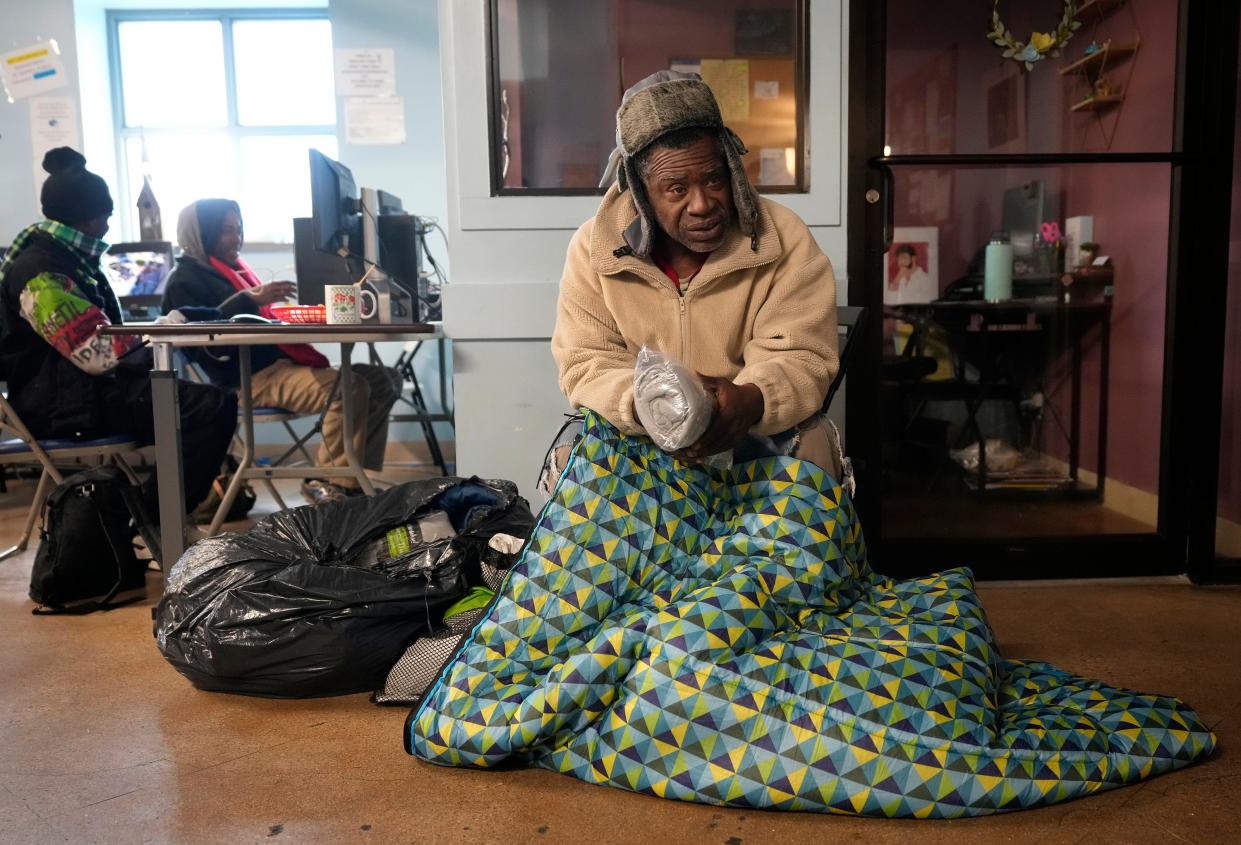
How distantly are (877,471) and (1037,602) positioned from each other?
53 cm

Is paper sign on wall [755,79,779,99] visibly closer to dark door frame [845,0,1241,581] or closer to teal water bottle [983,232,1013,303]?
dark door frame [845,0,1241,581]

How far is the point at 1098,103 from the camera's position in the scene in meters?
2.73

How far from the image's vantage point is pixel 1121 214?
109 inches

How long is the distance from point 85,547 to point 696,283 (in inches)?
72.0

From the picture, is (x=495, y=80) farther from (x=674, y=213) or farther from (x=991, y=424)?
(x=991, y=424)

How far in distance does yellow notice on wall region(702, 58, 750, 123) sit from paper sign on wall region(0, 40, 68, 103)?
4.29 meters

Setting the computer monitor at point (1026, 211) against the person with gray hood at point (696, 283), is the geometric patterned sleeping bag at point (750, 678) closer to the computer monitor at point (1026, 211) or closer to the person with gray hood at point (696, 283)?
the person with gray hood at point (696, 283)

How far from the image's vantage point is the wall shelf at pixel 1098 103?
2729mm

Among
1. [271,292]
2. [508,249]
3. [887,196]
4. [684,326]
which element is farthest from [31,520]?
[887,196]

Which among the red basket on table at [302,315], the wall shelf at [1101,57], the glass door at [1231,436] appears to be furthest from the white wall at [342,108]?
the glass door at [1231,436]

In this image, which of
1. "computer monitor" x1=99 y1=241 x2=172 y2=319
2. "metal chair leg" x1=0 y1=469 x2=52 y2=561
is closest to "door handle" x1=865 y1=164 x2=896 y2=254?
"metal chair leg" x1=0 y1=469 x2=52 y2=561

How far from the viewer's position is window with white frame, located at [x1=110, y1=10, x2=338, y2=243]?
19.2 ft

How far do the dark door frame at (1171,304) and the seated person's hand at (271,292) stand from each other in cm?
209

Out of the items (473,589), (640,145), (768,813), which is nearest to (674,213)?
(640,145)
